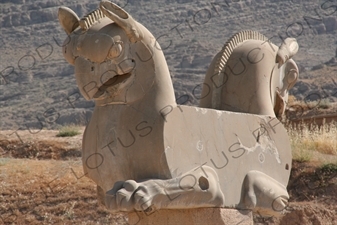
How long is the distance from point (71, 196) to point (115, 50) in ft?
25.3

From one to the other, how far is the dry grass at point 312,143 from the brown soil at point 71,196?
202 millimetres

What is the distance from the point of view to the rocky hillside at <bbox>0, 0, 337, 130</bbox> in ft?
152

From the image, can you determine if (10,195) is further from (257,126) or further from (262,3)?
(262,3)

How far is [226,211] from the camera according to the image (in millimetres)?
7637

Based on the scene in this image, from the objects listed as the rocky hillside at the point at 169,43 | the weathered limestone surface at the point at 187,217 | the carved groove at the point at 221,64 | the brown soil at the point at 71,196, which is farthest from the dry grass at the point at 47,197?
the rocky hillside at the point at 169,43

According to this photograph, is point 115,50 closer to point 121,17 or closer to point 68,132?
point 121,17

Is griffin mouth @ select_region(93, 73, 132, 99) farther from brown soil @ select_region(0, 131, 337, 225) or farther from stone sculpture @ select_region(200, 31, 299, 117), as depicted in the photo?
→ brown soil @ select_region(0, 131, 337, 225)

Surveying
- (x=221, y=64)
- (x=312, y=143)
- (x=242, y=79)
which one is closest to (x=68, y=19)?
(x=221, y=64)

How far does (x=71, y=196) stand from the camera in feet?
47.4

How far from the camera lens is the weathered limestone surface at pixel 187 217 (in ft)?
24.1

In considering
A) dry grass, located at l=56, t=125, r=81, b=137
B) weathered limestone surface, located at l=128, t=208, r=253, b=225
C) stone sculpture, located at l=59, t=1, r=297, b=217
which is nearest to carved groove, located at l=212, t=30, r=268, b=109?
stone sculpture, located at l=59, t=1, r=297, b=217

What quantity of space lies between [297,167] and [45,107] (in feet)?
108

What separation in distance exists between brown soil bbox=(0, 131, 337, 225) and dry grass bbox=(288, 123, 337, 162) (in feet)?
0.66

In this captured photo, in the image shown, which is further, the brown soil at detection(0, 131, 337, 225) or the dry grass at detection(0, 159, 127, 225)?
the dry grass at detection(0, 159, 127, 225)
